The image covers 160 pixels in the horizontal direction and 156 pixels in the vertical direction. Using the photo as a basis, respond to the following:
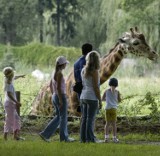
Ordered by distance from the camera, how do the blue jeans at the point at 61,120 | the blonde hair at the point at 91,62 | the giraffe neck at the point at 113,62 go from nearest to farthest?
the blonde hair at the point at 91,62
the blue jeans at the point at 61,120
the giraffe neck at the point at 113,62

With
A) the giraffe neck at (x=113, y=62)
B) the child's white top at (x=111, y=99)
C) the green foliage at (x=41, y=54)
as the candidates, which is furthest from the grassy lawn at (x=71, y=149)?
the green foliage at (x=41, y=54)

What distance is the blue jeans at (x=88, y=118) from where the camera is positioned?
1131cm

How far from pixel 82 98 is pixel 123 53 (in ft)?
17.9

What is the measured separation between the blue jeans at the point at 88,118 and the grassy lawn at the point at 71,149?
0.96 feet

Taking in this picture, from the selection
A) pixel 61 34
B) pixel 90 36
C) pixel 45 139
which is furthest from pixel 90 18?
pixel 45 139

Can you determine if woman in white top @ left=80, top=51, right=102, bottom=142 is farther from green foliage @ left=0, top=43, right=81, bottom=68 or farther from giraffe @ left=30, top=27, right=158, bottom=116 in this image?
green foliage @ left=0, top=43, right=81, bottom=68

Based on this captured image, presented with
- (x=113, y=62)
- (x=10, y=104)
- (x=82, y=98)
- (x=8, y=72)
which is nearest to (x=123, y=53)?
(x=113, y=62)

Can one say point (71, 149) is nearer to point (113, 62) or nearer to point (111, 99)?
point (111, 99)

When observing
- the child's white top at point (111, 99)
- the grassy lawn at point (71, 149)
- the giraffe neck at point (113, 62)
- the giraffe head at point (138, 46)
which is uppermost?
the giraffe head at point (138, 46)

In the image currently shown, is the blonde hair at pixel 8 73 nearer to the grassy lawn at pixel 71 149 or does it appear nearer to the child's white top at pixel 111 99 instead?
the grassy lawn at pixel 71 149

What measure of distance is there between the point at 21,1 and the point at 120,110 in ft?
175

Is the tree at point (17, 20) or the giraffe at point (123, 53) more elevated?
the tree at point (17, 20)

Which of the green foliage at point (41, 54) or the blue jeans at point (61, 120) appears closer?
the blue jeans at point (61, 120)

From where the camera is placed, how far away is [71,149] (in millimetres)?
10586
